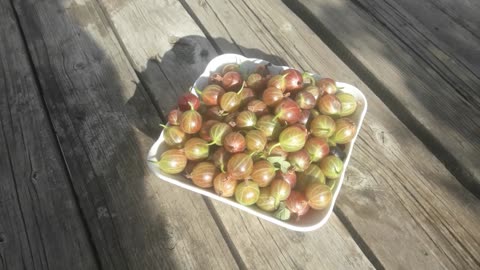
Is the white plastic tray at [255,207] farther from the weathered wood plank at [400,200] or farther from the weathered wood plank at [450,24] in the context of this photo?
the weathered wood plank at [450,24]

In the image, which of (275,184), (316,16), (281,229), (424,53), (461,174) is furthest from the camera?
(316,16)

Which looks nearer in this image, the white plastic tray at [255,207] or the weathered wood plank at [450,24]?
the white plastic tray at [255,207]

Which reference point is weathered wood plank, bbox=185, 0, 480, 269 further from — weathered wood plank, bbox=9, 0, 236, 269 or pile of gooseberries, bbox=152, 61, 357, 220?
weathered wood plank, bbox=9, 0, 236, 269

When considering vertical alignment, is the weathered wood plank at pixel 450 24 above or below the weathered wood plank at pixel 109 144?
above

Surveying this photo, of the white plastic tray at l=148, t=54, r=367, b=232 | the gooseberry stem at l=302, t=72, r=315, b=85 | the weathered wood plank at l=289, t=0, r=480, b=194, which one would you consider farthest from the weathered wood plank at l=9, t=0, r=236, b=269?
the weathered wood plank at l=289, t=0, r=480, b=194

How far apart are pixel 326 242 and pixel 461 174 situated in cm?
59

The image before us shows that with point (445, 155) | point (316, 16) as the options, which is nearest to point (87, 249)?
point (445, 155)

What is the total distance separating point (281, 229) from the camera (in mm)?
1217

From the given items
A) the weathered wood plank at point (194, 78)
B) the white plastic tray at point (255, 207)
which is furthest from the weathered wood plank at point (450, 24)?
the weathered wood plank at point (194, 78)

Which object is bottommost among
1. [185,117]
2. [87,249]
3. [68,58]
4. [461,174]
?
[87,249]

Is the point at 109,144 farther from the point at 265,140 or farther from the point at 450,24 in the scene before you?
the point at 450,24

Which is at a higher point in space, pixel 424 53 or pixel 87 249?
pixel 424 53

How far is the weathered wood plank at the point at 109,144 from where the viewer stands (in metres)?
1.20

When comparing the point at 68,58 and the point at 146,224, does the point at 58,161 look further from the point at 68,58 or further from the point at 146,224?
the point at 68,58
